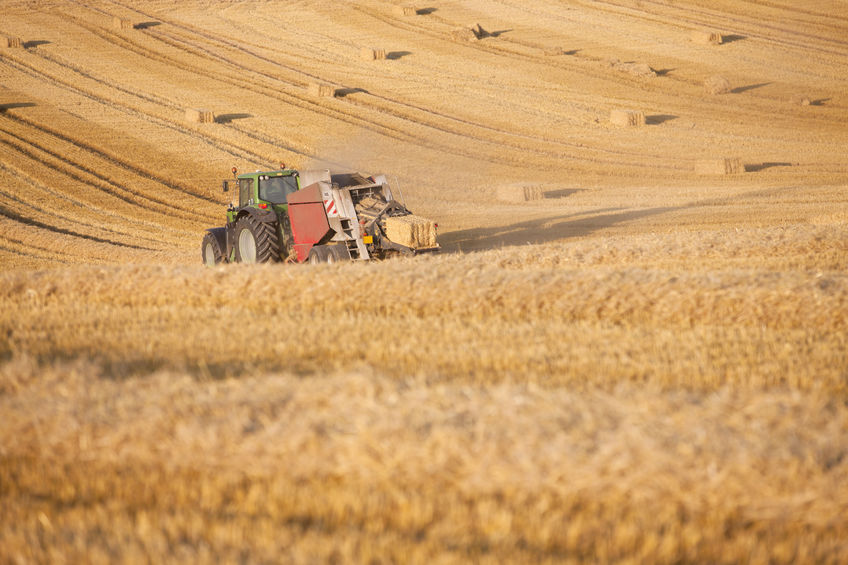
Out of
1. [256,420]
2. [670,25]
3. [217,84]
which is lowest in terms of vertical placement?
[256,420]

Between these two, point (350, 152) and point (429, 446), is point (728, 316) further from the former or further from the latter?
point (350, 152)

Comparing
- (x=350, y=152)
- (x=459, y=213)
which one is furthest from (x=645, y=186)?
(x=350, y=152)

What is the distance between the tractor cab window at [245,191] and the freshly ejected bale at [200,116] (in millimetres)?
13801

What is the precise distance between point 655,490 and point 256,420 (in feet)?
6.00

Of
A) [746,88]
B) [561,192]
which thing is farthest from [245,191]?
[746,88]

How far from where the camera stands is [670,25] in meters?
34.7

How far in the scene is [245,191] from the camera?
13070 mm

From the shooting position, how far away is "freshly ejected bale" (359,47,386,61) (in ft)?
104

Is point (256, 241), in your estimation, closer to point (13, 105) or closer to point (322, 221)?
point (322, 221)

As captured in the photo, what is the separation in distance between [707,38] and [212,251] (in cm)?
2574

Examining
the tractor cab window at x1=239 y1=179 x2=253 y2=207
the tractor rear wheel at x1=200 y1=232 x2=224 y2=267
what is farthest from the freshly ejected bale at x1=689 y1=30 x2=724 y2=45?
the tractor rear wheel at x1=200 y1=232 x2=224 y2=267

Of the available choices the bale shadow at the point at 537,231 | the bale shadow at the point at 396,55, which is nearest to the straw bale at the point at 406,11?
the bale shadow at the point at 396,55

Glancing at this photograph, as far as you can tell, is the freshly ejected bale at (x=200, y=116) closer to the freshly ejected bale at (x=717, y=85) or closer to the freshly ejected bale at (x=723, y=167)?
the freshly ejected bale at (x=723, y=167)

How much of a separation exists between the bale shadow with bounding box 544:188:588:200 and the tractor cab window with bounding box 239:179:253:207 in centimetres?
960
